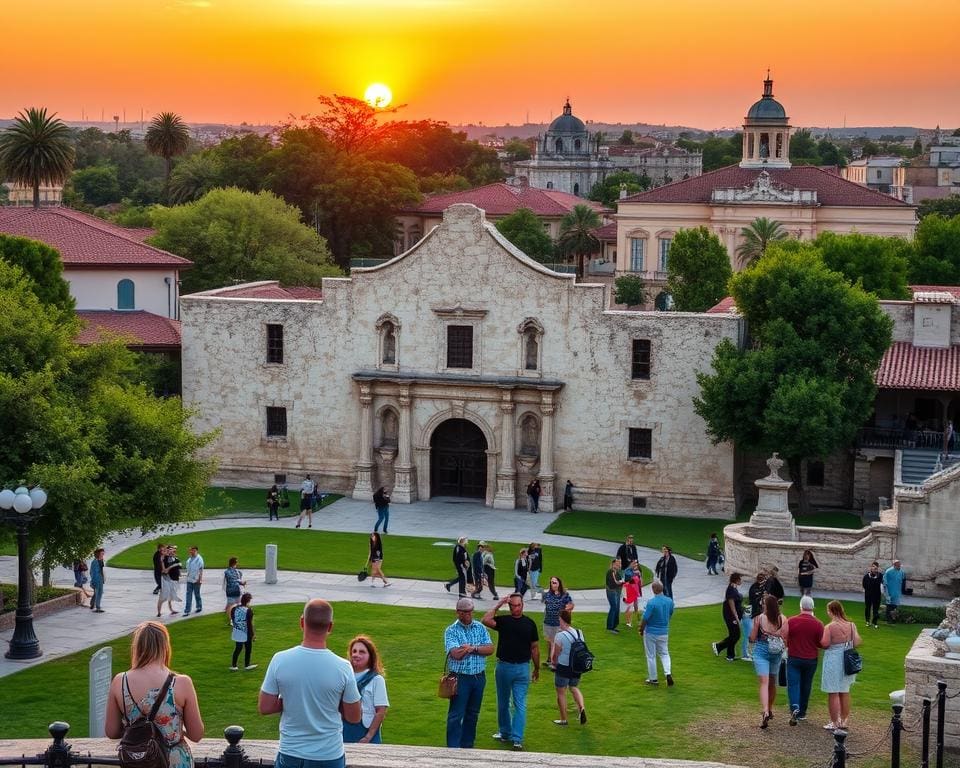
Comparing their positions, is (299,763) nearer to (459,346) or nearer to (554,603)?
(554,603)

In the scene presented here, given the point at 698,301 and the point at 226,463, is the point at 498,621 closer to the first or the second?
the point at 226,463

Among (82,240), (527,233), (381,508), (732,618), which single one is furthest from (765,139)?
(732,618)

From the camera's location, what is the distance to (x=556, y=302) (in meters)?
48.9

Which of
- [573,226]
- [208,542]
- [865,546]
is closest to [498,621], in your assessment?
[865,546]

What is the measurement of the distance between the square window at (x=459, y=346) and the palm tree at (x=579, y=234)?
64.2 m

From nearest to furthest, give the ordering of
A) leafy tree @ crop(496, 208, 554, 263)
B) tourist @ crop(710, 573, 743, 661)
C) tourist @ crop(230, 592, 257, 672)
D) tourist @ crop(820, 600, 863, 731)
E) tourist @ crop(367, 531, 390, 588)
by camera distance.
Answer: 1. tourist @ crop(820, 600, 863, 731)
2. tourist @ crop(230, 592, 257, 672)
3. tourist @ crop(710, 573, 743, 661)
4. tourist @ crop(367, 531, 390, 588)
5. leafy tree @ crop(496, 208, 554, 263)

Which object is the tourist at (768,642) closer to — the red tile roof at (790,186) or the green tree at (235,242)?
the green tree at (235,242)

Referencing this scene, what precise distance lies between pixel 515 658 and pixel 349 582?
696 inches

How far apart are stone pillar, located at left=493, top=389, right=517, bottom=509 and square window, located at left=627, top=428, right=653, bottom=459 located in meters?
3.72

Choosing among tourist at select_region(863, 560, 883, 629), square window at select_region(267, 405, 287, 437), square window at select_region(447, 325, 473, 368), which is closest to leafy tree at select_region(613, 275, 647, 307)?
square window at select_region(267, 405, 287, 437)

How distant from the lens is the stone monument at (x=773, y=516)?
3922 centimetres

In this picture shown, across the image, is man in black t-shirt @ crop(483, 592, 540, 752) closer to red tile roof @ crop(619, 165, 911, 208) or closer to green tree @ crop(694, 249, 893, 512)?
green tree @ crop(694, 249, 893, 512)

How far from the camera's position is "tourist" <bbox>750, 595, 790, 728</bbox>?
72.0ft

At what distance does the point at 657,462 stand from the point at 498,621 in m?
28.8
